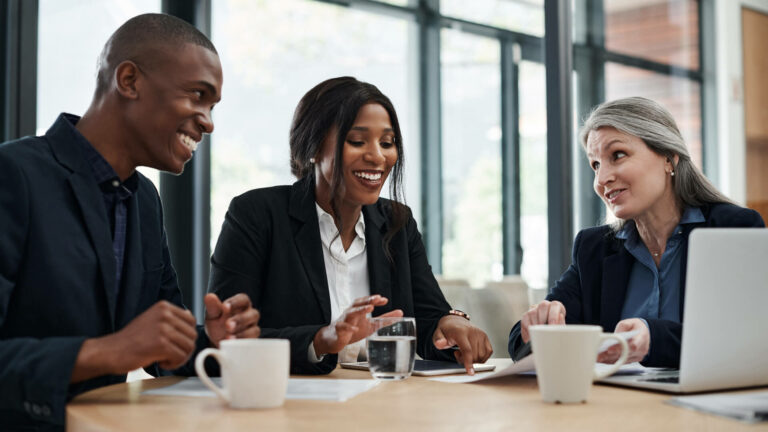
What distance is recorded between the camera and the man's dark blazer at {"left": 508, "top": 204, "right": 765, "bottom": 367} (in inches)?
78.0

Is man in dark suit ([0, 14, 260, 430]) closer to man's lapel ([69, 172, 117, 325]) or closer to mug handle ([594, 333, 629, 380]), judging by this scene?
man's lapel ([69, 172, 117, 325])

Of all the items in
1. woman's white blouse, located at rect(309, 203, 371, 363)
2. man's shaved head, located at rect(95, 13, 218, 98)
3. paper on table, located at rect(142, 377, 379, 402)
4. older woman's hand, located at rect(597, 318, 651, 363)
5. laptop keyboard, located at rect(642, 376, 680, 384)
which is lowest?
paper on table, located at rect(142, 377, 379, 402)

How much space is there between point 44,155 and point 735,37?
17.2 ft

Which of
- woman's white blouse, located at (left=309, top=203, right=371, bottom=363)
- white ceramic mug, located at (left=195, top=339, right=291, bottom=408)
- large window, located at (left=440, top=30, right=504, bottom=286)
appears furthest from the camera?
large window, located at (left=440, top=30, right=504, bottom=286)

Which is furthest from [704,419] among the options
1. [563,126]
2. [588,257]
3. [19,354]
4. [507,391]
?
[563,126]

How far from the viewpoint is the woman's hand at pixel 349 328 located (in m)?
1.46

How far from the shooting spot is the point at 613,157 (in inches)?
87.4

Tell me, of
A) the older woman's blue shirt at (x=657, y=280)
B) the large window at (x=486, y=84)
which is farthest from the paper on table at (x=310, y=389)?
the large window at (x=486, y=84)

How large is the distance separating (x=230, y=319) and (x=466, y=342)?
524mm

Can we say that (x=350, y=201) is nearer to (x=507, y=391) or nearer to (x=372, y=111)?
(x=372, y=111)

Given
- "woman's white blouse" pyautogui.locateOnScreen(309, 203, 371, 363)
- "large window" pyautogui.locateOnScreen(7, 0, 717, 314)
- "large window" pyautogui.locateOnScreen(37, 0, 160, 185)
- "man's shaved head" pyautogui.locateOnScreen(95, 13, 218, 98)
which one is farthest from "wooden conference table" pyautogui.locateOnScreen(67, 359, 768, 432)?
"large window" pyautogui.locateOnScreen(7, 0, 717, 314)

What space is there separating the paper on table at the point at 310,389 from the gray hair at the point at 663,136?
3.74 feet

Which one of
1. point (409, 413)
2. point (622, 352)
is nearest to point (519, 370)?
point (622, 352)

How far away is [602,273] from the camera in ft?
6.91
